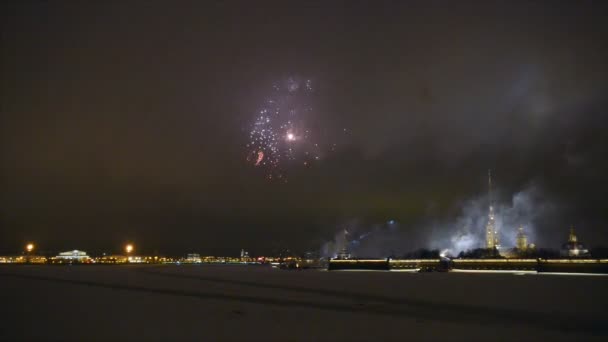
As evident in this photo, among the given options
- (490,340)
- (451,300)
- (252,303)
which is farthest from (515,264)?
(490,340)

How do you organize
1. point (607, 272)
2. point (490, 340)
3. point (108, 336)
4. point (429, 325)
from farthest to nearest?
point (607, 272), point (429, 325), point (108, 336), point (490, 340)

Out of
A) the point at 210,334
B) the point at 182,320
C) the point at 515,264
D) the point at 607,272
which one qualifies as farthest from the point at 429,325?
the point at 515,264

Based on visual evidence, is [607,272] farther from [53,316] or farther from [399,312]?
[53,316]

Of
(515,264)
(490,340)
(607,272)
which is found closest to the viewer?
(490,340)

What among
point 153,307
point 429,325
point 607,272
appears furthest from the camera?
point 607,272

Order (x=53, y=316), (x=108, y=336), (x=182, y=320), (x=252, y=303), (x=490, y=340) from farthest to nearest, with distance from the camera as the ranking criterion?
(x=252, y=303) → (x=53, y=316) → (x=182, y=320) → (x=108, y=336) → (x=490, y=340)

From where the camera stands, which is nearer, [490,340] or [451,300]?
[490,340]

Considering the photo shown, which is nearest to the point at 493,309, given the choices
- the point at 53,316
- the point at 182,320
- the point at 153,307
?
the point at 182,320

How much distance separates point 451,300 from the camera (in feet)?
73.5

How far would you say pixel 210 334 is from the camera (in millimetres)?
13805

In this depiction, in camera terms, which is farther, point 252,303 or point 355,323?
point 252,303

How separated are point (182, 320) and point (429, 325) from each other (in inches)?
302

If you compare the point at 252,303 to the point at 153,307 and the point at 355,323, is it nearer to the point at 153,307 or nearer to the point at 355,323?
the point at 153,307

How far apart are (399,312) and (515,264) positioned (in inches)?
1928
